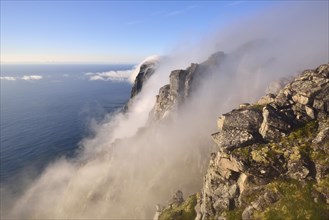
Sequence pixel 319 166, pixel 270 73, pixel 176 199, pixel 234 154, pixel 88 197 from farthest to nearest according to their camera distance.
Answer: pixel 270 73, pixel 88 197, pixel 176 199, pixel 234 154, pixel 319 166

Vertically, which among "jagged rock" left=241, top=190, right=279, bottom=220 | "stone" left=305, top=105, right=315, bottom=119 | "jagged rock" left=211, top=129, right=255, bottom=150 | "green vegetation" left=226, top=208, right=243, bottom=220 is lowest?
"green vegetation" left=226, top=208, right=243, bottom=220

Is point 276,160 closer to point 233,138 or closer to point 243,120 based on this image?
point 233,138

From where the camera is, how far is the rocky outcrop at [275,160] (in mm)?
Result: 55469

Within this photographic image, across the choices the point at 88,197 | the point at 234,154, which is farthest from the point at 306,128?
the point at 88,197

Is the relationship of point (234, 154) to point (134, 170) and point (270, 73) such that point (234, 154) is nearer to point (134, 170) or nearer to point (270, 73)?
point (134, 170)

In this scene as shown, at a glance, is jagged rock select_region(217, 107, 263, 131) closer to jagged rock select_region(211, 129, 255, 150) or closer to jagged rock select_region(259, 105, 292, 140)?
jagged rock select_region(211, 129, 255, 150)

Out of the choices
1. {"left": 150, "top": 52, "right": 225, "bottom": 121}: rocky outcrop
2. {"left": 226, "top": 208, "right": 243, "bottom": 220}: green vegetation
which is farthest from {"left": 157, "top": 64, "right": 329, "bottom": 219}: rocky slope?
{"left": 150, "top": 52, "right": 225, "bottom": 121}: rocky outcrop

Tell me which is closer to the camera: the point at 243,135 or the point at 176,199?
the point at 243,135

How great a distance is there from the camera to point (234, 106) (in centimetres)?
15612

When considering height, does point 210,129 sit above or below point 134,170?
above

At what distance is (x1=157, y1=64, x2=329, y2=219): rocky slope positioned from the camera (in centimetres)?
5531

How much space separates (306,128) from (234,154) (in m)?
16.1

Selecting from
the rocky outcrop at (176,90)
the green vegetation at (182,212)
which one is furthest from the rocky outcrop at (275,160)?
the rocky outcrop at (176,90)

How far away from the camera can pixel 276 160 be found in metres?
60.4
